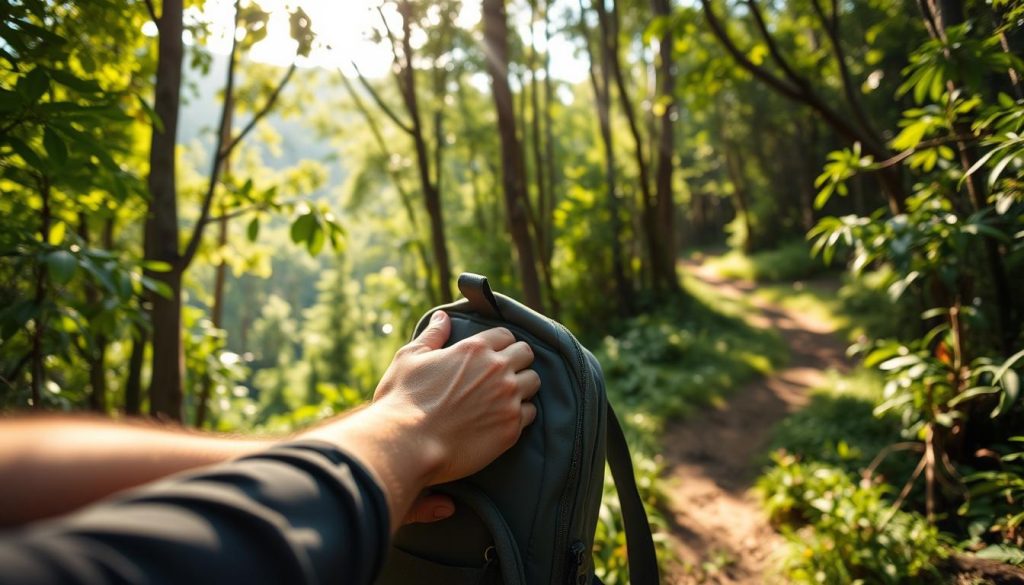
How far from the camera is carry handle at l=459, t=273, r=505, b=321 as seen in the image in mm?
1134

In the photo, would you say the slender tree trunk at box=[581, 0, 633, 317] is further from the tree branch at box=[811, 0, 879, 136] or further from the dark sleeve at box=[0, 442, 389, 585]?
the dark sleeve at box=[0, 442, 389, 585]

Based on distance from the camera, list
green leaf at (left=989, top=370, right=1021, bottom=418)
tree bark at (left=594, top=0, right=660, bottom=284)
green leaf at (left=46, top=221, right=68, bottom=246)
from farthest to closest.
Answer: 1. tree bark at (left=594, top=0, right=660, bottom=284)
2. green leaf at (left=46, top=221, right=68, bottom=246)
3. green leaf at (left=989, top=370, right=1021, bottom=418)

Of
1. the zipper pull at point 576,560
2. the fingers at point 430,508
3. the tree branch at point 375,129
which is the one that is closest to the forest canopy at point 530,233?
the tree branch at point 375,129

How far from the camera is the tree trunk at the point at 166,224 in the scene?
206 cm

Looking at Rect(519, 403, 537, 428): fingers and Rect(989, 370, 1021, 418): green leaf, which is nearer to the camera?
Rect(519, 403, 537, 428): fingers

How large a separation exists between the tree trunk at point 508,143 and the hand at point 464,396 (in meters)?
2.22

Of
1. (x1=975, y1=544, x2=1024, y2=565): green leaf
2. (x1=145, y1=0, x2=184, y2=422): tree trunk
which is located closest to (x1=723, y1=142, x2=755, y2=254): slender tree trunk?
(x1=975, y1=544, x2=1024, y2=565): green leaf

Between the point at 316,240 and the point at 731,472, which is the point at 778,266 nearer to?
the point at 731,472

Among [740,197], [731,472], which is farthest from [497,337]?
[740,197]

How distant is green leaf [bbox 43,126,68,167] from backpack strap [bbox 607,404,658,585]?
1.49 m

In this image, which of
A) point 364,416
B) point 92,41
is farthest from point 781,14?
point 364,416

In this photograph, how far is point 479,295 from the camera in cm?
116

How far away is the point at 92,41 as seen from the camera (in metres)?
2.01

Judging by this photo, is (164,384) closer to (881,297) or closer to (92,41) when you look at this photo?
(92,41)
